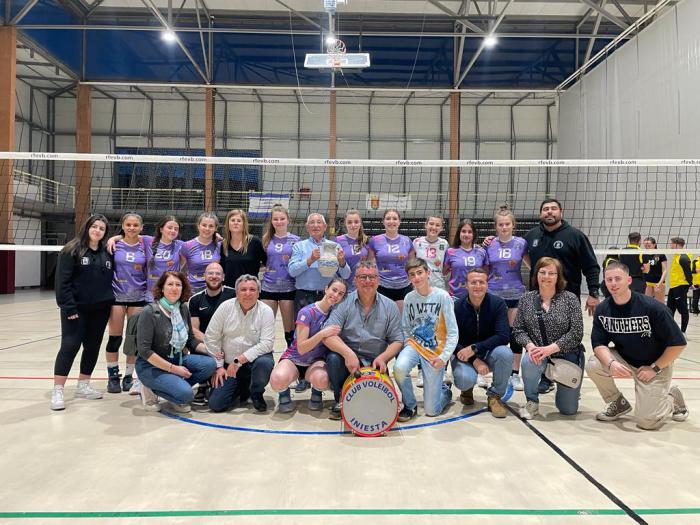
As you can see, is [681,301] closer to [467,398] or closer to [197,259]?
[467,398]

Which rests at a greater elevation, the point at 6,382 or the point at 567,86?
the point at 567,86

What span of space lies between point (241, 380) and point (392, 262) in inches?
73.3

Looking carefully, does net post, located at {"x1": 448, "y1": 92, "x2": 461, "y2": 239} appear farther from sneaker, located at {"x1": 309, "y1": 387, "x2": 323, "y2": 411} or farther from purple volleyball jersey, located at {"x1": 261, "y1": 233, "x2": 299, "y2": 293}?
sneaker, located at {"x1": 309, "y1": 387, "x2": 323, "y2": 411}

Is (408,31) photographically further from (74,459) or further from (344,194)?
(74,459)

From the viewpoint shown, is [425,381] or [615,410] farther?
[425,381]

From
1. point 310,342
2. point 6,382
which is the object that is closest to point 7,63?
point 6,382

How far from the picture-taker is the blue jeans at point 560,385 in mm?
3668

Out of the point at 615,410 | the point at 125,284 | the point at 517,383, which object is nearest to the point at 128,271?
the point at 125,284

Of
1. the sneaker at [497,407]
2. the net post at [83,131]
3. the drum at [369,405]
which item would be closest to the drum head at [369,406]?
the drum at [369,405]

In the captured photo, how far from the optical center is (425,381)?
12.2ft

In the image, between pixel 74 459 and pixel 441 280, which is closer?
pixel 74 459

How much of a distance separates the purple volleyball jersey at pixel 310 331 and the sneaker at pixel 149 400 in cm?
103

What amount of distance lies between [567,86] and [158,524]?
19422 millimetres

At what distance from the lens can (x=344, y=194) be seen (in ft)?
62.4
